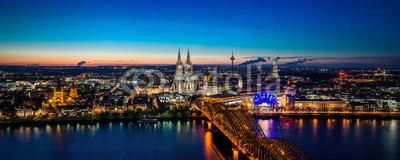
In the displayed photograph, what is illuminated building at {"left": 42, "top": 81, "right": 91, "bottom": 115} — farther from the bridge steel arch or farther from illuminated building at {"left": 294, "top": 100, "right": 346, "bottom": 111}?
illuminated building at {"left": 294, "top": 100, "right": 346, "bottom": 111}

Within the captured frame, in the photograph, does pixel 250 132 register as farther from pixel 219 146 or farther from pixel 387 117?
pixel 387 117

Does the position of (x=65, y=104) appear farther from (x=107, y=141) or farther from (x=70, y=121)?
(x=107, y=141)

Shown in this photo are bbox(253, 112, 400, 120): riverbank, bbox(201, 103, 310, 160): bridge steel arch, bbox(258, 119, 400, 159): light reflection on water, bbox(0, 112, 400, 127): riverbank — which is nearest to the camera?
bbox(201, 103, 310, 160): bridge steel arch

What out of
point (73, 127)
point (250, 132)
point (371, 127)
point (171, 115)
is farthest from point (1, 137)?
point (371, 127)

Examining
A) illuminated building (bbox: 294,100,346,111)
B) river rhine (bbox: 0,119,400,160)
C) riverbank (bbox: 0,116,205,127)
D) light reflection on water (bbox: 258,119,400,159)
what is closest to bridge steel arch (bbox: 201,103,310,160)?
river rhine (bbox: 0,119,400,160)

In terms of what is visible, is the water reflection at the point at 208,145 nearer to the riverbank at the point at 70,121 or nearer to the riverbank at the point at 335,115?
the riverbank at the point at 70,121

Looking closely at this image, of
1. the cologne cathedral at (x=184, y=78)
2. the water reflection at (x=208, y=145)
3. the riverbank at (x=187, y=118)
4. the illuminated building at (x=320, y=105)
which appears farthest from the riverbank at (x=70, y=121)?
the cologne cathedral at (x=184, y=78)

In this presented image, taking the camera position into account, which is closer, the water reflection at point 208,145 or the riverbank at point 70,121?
the water reflection at point 208,145
